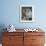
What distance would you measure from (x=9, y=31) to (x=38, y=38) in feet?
2.73

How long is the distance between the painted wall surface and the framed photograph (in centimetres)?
10

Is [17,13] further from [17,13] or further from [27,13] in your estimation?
[27,13]

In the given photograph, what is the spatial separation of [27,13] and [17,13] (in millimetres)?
316

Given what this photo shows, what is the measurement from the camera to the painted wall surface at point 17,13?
386 centimetres

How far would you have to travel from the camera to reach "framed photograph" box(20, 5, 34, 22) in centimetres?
385

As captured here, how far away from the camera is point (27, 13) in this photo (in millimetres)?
3887

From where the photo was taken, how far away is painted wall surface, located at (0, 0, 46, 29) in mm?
3855

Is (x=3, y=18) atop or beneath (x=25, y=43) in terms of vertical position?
atop

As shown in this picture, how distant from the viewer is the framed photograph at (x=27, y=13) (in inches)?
152

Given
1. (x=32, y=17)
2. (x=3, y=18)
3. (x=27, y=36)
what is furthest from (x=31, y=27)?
(x=3, y=18)

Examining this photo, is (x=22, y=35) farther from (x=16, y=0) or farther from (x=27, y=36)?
(x=16, y=0)

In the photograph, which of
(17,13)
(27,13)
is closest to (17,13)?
(17,13)

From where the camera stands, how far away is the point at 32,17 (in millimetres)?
3861

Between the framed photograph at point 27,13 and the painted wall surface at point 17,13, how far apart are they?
96 millimetres
